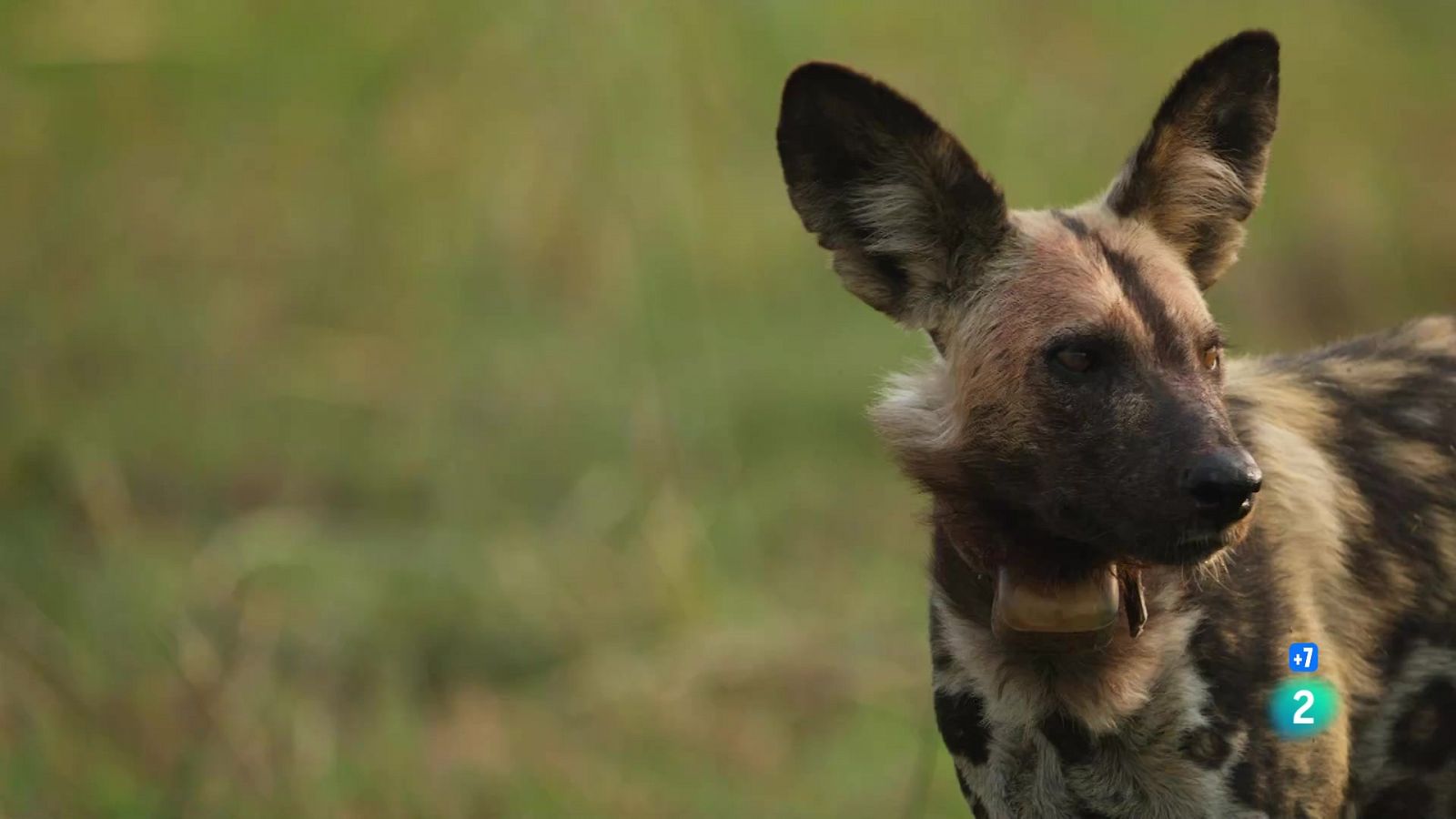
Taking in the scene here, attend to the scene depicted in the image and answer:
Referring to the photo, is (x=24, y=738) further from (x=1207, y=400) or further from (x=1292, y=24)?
(x=1292, y=24)

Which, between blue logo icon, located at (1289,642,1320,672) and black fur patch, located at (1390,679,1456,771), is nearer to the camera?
Result: blue logo icon, located at (1289,642,1320,672)

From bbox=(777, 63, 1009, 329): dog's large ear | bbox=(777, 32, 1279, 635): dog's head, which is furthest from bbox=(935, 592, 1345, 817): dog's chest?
bbox=(777, 63, 1009, 329): dog's large ear

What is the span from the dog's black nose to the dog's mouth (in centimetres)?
26

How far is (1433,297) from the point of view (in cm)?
866

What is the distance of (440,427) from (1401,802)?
4052mm

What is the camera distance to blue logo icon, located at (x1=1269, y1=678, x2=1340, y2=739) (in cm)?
297

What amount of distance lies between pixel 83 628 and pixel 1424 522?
328cm

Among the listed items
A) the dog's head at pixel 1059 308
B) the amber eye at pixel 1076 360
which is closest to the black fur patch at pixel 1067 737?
the dog's head at pixel 1059 308

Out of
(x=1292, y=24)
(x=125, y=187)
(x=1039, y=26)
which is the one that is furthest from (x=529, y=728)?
(x=1292, y=24)

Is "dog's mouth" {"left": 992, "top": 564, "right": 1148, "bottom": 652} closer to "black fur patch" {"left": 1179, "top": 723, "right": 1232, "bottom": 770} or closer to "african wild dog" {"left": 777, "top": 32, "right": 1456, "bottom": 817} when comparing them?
"african wild dog" {"left": 777, "top": 32, "right": 1456, "bottom": 817}

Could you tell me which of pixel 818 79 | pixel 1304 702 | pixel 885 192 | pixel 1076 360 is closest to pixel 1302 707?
pixel 1304 702

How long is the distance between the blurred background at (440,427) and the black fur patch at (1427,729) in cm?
181

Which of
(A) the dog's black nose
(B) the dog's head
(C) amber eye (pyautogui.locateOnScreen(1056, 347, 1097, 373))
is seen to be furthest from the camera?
(C) amber eye (pyautogui.locateOnScreen(1056, 347, 1097, 373))

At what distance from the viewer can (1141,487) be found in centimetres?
285
